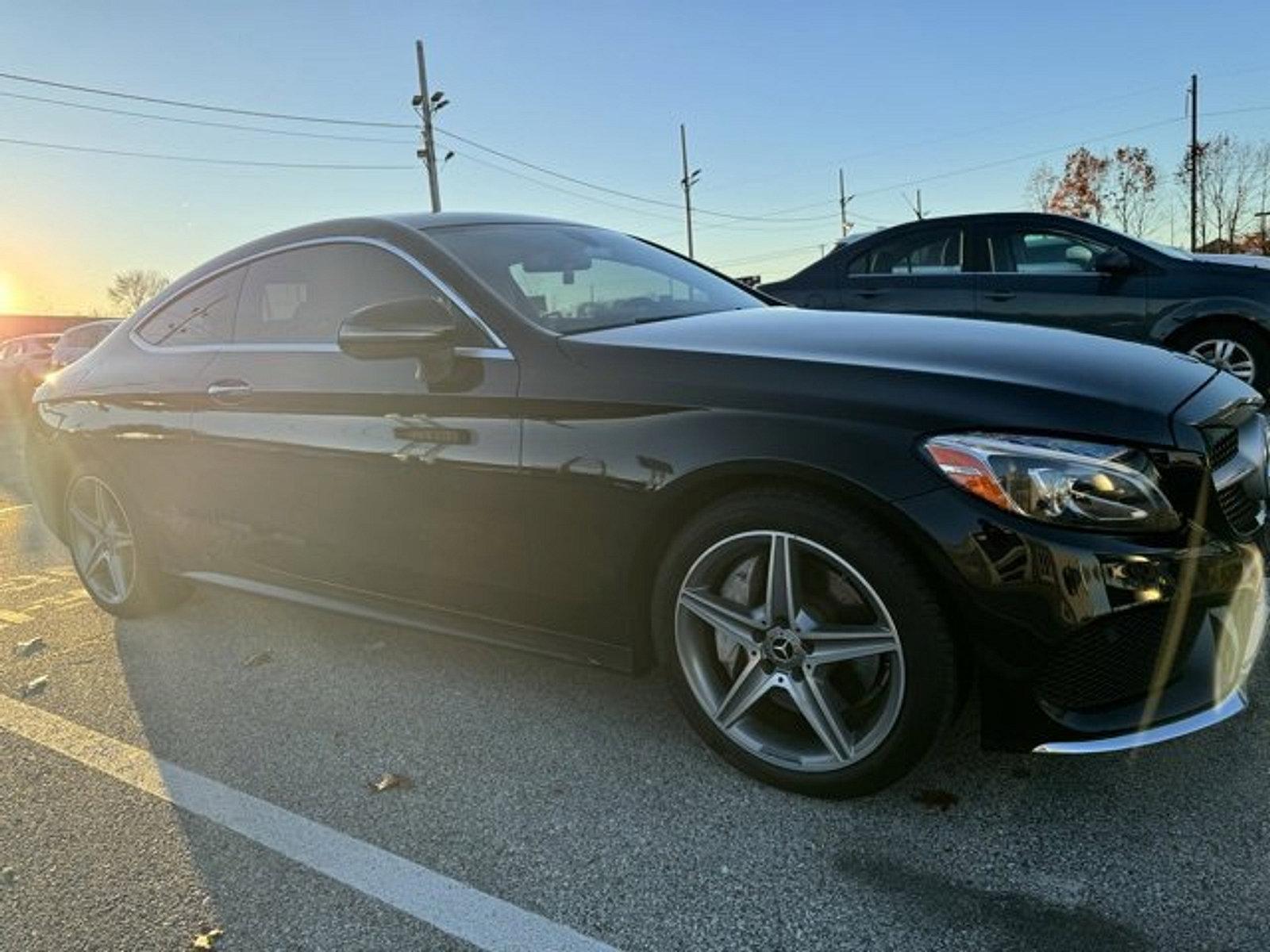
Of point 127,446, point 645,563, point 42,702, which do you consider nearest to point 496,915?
point 645,563

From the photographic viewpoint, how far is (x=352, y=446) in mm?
3002

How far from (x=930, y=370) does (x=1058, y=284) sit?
5137 millimetres

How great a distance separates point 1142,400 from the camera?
7.05 feet

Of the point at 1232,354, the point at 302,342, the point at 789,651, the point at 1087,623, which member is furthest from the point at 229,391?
the point at 1232,354

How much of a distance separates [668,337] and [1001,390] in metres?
0.91

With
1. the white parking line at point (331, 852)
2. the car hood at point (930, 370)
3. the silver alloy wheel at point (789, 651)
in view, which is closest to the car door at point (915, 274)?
the car hood at point (930, 370)

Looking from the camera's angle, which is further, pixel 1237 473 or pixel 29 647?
pixel 29 647

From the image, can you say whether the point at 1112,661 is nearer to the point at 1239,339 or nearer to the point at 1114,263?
the point at 1114,263

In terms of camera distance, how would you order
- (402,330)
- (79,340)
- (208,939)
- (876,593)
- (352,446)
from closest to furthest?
(208,939)
(876,593)
(402,330)
(352,446)
(79,340)

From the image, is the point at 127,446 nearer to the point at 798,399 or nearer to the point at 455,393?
the point at 455,393

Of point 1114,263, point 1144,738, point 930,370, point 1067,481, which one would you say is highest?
point 1114,263

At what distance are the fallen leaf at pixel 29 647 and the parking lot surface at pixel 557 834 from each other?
607 mm

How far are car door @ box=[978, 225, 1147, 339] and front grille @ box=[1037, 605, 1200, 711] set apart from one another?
487 cm

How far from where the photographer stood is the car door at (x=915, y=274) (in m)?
6.96
